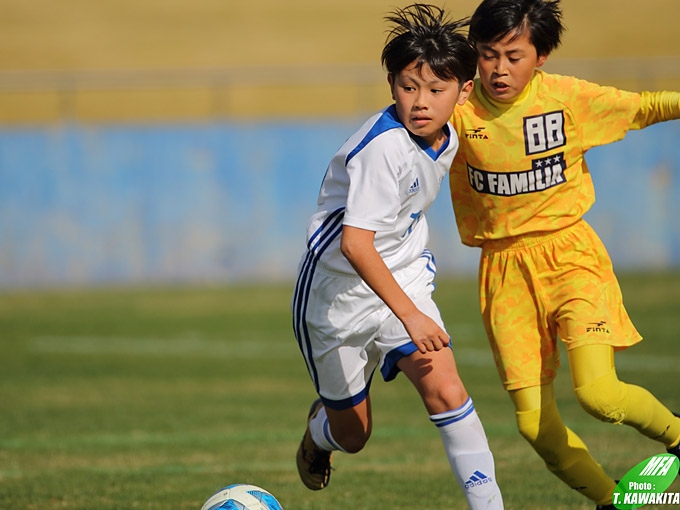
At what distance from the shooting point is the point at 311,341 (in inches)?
192

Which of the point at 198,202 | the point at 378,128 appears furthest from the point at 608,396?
the point at 198,202

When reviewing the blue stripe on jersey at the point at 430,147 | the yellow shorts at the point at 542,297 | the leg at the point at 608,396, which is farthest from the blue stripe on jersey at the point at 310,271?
the leg at the point at 608,396

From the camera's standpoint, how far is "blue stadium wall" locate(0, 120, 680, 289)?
55.9 ft

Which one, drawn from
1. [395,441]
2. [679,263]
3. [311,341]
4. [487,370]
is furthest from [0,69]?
[311,341]

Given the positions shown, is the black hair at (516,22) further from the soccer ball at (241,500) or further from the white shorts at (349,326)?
the soccer ball at (241,500)

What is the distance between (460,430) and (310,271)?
3.36ft

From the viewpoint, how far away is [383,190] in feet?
14.1

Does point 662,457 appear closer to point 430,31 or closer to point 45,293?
point 430,31

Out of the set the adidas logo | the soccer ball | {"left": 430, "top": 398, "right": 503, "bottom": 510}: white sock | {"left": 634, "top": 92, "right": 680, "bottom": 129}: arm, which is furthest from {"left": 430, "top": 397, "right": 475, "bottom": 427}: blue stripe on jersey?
{"left": 634, "top": 92, "right": 680, "bottom": 129}: arm

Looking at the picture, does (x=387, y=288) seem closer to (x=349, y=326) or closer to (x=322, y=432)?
(x=349, y=326)

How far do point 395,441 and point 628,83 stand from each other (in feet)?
44.6

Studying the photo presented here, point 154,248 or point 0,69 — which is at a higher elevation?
point 0,69

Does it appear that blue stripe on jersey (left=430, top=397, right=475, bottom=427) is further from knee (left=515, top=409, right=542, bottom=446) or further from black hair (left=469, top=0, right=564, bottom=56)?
black hair (left=469, top=0, right=564, bottom=56)

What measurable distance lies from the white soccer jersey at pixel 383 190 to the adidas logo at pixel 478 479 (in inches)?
38.9
